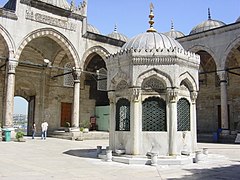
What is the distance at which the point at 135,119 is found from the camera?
703 cm

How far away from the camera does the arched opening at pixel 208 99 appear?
20172 mm

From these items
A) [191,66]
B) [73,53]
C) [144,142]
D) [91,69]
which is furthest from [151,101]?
[91,69]

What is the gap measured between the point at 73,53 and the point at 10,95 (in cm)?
466

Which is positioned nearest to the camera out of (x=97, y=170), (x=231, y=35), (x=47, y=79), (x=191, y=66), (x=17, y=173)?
(x=17, y=173)

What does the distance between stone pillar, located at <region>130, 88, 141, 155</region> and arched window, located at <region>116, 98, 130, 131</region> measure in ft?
0.99

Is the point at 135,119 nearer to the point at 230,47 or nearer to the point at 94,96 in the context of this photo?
the point at 230,47

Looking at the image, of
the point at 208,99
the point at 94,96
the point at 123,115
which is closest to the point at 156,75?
the point at 123,115

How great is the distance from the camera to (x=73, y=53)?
671 inches

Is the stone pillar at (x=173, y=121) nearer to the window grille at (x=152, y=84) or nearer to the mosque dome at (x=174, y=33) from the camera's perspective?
the window grille at (x=152, y=84)

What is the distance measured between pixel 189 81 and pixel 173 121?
138 centimetres

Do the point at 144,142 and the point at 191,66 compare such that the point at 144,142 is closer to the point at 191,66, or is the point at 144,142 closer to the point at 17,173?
the point at 191,66

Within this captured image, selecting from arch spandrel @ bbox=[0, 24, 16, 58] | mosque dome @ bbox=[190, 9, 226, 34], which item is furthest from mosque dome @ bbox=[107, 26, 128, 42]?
arch spandrel @ bbox=[0, 24, 16, 58]

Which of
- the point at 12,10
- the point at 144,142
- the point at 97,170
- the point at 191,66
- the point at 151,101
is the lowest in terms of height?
the point at 97,170

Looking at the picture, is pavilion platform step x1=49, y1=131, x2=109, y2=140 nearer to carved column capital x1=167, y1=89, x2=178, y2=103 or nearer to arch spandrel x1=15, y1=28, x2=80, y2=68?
arch spandrel x1=15, y1=28, x2=80, y2=68
